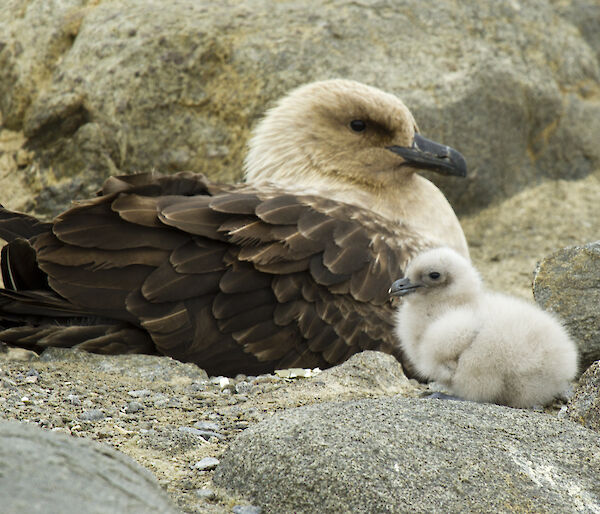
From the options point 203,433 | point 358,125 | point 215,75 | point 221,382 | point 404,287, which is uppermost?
point 215,75

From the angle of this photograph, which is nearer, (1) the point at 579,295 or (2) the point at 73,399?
(2) the point at 73,399

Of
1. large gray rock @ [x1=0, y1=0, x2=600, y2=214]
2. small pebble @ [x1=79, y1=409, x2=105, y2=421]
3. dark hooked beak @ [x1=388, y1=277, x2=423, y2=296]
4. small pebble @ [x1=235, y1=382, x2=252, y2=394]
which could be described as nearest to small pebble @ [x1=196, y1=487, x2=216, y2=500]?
small pebble @ [x1=79, y1=409, x2=105, y2=421]

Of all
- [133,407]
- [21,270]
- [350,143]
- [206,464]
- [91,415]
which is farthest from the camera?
[350,143]

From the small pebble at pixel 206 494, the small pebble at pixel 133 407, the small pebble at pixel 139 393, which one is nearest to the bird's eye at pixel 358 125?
the small pebble at pixel 139 393

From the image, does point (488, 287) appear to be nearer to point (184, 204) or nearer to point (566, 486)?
point (184, 204)

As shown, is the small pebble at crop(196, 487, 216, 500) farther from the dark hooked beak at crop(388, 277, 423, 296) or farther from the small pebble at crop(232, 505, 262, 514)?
the dark hooked beak at crop(388, 277, 423, 296)

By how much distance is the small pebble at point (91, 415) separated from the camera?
3.42 meters

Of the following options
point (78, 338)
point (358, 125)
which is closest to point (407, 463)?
point (78, 338)

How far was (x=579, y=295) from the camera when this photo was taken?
433cm

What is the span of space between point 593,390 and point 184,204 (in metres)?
2.34

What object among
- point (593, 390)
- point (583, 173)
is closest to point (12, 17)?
Answer: point (583, 173)

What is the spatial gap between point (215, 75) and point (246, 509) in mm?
5257

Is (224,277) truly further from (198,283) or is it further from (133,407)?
(133,407)

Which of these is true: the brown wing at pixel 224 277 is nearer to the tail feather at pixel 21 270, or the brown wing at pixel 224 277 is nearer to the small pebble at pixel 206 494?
the tail feather at pixel 21 270
